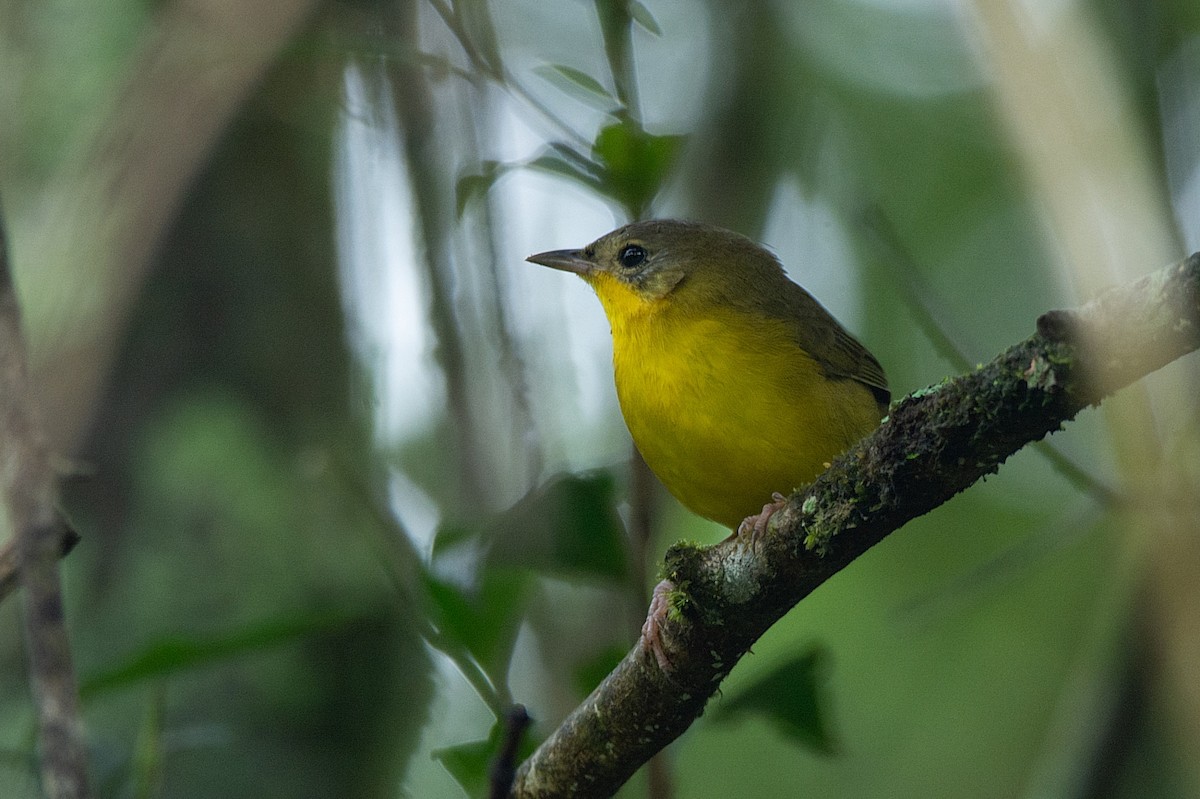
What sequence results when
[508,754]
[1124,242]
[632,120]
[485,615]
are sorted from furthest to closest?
[632,120] < [1124,242] < [485,615] < [508,754]

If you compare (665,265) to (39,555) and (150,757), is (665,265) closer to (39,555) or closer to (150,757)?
(150,757)

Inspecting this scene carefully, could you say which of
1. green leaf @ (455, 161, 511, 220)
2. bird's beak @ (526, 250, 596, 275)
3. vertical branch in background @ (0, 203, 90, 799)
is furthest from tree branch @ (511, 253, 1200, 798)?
bird's beak @ (526, 250, 596, 275)

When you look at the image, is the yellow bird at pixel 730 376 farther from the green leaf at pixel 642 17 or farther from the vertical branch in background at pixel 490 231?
the green leaf at pixel 642 17

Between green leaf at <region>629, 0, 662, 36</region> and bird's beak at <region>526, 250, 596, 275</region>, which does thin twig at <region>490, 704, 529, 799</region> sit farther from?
bird's beak at <region>526, 250, 596, 275</region>

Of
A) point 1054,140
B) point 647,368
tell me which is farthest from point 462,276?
point 1054,140

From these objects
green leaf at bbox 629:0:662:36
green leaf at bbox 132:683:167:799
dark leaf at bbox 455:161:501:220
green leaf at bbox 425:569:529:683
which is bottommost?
green leaf at bbox 132:683:167:799

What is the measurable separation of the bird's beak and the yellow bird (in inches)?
12.9

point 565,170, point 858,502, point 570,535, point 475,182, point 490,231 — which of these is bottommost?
point 570,535

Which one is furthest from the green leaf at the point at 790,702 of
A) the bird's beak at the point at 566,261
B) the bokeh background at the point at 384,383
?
the bird's beak at the point at 566,261

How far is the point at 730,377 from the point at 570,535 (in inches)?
34.6

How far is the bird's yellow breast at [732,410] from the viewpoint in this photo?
3805 mm

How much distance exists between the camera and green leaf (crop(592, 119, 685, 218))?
3666mm

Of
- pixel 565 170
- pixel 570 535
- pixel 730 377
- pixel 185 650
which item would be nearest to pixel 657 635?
pixel 570 535

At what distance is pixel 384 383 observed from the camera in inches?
208
